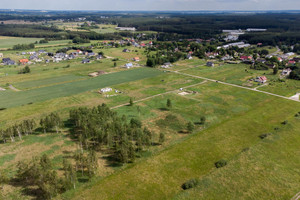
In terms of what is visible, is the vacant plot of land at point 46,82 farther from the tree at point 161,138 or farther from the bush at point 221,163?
the bush at point 221,163

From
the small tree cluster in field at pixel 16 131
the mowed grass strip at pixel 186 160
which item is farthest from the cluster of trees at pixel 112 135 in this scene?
the small tree cluster in field at pixel 16 131

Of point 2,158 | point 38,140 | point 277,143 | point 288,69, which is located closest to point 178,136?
point 277,143

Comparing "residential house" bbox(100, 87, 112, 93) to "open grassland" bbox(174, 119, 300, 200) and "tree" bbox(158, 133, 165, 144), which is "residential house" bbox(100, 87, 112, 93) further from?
"open grassland" bbox(174, 119, 300, 200)

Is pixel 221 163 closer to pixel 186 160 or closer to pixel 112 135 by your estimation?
pixel 186 160

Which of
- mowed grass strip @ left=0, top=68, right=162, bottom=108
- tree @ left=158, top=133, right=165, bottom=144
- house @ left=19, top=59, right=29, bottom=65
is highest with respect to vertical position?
house @ left=19, top=59, right=29, bottom=65

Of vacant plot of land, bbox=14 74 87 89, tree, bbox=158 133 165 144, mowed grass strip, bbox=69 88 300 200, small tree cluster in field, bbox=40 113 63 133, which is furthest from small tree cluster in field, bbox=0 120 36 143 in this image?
vacant plot of land, bbox=14 74 87 89

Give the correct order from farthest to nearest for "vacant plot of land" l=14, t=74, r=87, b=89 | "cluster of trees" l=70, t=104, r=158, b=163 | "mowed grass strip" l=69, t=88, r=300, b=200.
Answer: "vacant plot of land" l=14, t=74, r=87, b=89 → "cluster of trees" l=70, t=104, r=158, b=163 → "mowed grass strip" l=69, t=88, r=300, b=200

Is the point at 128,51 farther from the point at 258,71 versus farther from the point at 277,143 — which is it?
the point at 277,143
